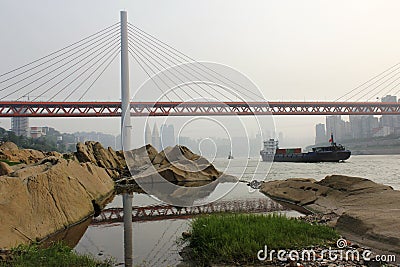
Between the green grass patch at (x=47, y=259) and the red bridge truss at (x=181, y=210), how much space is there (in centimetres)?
374

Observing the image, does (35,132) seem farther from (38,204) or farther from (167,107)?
(38,204)

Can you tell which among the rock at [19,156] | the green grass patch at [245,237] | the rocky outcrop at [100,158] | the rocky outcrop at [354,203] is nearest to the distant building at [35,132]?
the rock at [19,156]

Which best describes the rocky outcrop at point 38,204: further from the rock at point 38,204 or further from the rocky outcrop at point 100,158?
the rocky outcrop at point 100,158

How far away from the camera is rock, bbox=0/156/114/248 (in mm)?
6744

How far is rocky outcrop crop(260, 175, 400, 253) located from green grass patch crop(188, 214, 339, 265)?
621mm

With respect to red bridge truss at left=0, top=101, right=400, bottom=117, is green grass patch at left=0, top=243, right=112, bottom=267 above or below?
below

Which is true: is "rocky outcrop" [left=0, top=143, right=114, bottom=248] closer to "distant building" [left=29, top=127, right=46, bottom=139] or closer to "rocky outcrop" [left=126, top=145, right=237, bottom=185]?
"rocky outcrop" [left=126, top=145, right=237, bottom=185]

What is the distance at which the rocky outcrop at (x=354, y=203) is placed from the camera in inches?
234

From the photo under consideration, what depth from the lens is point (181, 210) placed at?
10711 mm

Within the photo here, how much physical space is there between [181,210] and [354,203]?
15.8 feet

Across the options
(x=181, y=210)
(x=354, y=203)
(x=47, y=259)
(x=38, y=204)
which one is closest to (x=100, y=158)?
(x=181, y=210)

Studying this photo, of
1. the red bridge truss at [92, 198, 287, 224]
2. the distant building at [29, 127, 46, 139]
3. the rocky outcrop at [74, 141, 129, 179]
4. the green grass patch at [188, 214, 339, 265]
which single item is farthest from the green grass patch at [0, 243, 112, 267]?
the distant building at [29, 127, 46, 139]

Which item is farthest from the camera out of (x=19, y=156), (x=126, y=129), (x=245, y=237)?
(x=19, y=156)

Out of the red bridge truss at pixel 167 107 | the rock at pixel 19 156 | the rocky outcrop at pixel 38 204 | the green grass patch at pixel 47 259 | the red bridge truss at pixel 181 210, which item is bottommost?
the red bridge truss at pixel 181 210
